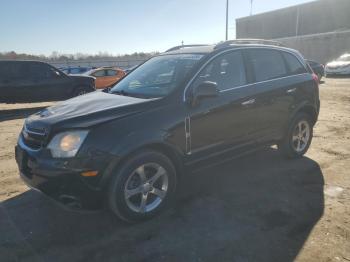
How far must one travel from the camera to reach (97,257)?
3344 mm

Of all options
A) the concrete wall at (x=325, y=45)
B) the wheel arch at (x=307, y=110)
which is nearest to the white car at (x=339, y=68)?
the concrete wall at (x=325, y=45)

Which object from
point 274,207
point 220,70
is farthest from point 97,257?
point 220,70

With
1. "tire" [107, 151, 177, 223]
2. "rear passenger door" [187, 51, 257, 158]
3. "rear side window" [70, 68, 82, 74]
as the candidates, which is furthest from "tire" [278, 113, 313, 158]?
"rear side window" [70, 68, 82, 74]

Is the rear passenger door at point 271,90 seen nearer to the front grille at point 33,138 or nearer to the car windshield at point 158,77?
the car windshield at point 158,77

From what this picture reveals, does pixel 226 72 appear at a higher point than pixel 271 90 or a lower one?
higher

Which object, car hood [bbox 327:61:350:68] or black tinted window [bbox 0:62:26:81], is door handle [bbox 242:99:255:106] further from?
car hood [bbox 327:61:350:68]

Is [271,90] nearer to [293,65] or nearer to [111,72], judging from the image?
[293,65]

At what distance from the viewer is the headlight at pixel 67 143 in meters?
3.48

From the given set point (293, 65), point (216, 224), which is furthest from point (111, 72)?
point (216, 224)

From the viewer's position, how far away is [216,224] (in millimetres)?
3902

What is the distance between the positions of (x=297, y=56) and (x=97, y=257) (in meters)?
4.51

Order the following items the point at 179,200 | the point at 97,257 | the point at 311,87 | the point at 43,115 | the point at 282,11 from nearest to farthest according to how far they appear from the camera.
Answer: the point at 97,257, the point at 43,115, the point at 179,200, the point at 311,87, the point at 282,11

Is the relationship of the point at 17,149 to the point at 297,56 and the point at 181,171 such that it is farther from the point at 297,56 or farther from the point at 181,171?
the point at 297,56

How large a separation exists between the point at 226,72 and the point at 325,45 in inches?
1508
